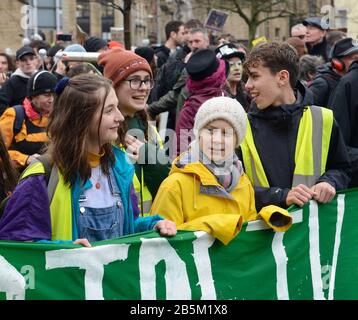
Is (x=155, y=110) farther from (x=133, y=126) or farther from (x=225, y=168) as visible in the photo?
(x=225, y=168)

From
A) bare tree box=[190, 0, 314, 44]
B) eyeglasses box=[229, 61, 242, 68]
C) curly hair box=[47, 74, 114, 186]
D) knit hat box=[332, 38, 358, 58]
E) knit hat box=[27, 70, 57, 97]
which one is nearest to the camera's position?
curly hair box=[47, 74, 114, 186]

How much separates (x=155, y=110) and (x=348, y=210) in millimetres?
4642

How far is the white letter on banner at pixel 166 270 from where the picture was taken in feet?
15.5

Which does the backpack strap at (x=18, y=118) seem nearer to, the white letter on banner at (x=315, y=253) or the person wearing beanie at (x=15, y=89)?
the person wearing beanie at (x=15, y=89)

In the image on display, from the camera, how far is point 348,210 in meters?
5.75

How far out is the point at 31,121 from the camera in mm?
7934

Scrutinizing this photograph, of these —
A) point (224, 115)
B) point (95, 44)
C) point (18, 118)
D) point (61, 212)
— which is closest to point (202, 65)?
point (18, 118)

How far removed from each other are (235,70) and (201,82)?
4.72 ft

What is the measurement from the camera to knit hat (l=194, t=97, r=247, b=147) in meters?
5.25

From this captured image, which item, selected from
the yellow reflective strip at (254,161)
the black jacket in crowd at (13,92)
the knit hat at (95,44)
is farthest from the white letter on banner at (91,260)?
the knit hat at (95,44)

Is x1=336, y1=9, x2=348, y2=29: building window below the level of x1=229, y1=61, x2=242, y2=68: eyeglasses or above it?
above

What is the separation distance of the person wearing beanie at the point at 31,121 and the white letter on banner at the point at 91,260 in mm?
3257

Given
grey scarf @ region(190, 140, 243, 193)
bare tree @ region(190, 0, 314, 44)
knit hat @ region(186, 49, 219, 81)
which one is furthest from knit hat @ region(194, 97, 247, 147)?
bare tree @ region(190, 0, 314, 44)

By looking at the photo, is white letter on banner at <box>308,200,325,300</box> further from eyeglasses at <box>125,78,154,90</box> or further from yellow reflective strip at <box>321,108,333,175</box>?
eyeglasses at <box>125,78,154,90</box>
